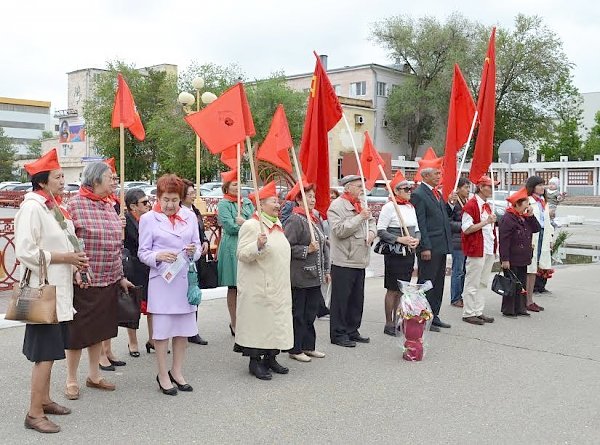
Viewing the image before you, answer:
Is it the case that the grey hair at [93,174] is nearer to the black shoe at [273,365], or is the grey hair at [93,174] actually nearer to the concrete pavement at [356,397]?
the concrete pavement at [356,397]

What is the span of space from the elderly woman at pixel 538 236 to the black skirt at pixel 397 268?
106 inches

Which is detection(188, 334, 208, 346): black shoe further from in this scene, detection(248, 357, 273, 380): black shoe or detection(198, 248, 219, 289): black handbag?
detection(248, 357, 273, 380): black shoe

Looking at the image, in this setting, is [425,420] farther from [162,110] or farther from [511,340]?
[162,110]

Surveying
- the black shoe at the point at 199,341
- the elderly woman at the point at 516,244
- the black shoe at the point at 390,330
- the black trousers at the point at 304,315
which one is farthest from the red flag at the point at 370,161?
the black shoe at the point at 199,341

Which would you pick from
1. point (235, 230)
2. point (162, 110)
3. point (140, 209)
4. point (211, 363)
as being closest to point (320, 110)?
point (235, 230)

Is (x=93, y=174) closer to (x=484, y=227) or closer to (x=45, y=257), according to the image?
(x=45, y=257)

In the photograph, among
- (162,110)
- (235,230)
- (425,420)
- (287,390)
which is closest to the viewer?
(425,420)

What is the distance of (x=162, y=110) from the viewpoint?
45750 millimetres

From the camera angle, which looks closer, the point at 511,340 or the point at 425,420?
the point at 425,420

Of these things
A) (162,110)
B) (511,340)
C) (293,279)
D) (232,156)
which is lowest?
(511,340)

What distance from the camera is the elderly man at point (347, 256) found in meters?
7.17

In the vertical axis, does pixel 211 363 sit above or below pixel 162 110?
below

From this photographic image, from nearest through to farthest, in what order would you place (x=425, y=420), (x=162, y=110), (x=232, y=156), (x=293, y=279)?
(x=425, y=420) → (x=293, y=279) → (x=232, y=156) → (x=162, y=110)

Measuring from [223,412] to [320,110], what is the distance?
357cm
